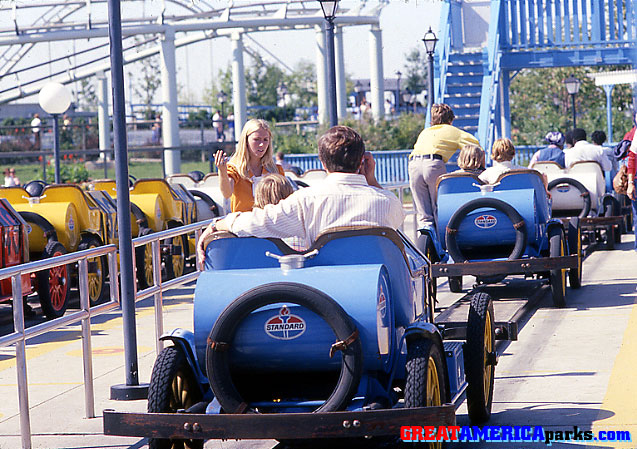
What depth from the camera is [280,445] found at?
5.89m

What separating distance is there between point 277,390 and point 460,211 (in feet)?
17.7

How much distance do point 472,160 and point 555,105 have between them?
137 ft

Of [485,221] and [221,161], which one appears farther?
[485,221]

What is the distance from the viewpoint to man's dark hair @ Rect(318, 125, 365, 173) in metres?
5.39

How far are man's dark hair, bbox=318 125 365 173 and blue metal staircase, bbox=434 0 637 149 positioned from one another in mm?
19176

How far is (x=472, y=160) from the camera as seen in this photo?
11.1m

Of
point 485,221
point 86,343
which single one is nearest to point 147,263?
point 485,221

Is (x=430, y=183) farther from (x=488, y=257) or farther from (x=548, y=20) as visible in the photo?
(x=548, y=20)

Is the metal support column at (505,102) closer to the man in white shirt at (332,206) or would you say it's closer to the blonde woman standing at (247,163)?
the blonde woman standing at (247,163)

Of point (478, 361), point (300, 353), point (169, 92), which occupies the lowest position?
point (478, 361)

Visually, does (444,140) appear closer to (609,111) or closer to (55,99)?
(55,99)

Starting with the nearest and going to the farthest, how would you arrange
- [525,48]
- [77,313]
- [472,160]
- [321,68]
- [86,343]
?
[77,313], [86,343], [472,160], [525,48], [321,68]

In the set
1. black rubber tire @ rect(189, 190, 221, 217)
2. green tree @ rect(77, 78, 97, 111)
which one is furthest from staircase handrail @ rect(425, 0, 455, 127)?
green tree @ rect(77, 78, 97, 111)

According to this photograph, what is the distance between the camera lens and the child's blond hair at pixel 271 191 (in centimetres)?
557
